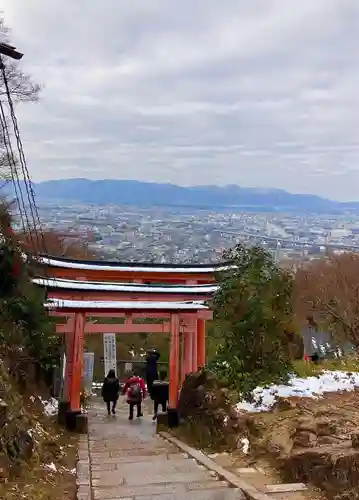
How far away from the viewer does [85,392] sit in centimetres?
1917

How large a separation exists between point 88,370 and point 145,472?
12.7 metres

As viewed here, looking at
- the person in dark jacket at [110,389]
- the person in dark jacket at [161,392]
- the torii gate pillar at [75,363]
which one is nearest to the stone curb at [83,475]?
the torii gate pillar at [75,363]

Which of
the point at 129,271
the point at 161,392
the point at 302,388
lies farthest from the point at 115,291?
the point at 302,388

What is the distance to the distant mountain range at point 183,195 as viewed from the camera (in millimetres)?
156625

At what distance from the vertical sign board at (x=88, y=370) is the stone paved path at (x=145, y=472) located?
23.9 feet

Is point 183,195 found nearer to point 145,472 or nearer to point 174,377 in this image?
point 174,377

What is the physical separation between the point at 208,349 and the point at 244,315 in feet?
28.0

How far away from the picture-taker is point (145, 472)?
7.12 meters

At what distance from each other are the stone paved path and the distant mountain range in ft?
453

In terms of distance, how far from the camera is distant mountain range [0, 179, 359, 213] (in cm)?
15662

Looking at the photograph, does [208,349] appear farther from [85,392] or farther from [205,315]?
[205,315]

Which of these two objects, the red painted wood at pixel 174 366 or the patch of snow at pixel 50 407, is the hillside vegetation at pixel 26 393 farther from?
the red painted wood at pixel 174 366

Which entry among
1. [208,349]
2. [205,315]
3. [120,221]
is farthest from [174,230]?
[205,315]

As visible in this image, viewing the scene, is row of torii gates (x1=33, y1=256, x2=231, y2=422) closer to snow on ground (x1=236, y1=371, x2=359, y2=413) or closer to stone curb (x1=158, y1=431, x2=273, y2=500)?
snow on ground (x1=236, y1=371, x2=359, y2=413)
